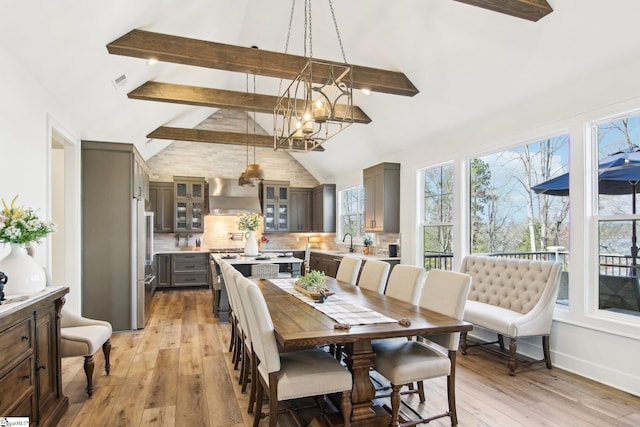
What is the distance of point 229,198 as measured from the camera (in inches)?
337

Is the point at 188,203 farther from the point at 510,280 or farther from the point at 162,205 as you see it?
the point at 510,280

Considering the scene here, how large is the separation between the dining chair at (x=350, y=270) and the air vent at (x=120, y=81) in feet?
10.7

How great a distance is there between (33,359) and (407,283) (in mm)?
2762

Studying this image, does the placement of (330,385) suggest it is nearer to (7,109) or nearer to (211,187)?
(7,109)

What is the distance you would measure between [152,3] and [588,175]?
13.7 feet

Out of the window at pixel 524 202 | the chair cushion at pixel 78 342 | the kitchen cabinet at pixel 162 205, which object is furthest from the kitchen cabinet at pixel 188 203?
the window at pixel 524 202

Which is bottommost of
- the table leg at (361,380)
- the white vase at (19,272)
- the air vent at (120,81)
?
the table leg at (361,380)

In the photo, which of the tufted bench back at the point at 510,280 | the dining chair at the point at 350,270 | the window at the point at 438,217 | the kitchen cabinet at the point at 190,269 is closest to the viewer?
the tufted bench back at the point at 510,280

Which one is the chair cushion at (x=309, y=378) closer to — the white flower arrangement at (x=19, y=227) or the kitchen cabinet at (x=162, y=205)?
the white flower arrangement at (x=19, y=227)

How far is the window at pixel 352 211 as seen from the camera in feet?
25.8

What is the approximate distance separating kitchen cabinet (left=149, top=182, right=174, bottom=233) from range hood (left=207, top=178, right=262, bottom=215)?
0.90 m

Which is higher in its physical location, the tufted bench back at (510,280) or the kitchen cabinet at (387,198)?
the kitchen cabinet at (387,198)

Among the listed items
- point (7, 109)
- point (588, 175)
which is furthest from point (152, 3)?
point (588, 175)

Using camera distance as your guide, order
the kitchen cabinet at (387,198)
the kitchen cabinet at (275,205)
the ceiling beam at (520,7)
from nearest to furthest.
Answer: the ceiling beam at (520,7) < the kitchen cabinet at (387,198) < the kitchen cabinet at (275,205)
